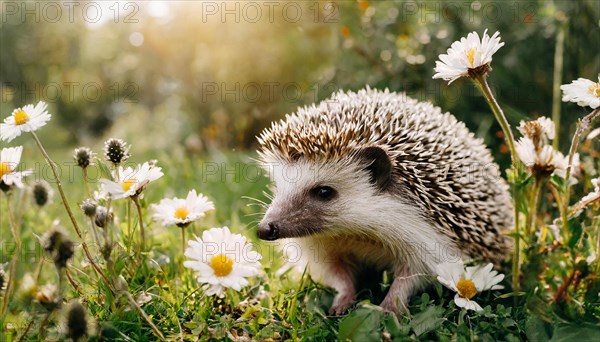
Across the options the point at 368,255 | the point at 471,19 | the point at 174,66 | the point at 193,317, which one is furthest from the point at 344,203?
the point at 174,66

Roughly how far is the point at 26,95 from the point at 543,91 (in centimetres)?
1527

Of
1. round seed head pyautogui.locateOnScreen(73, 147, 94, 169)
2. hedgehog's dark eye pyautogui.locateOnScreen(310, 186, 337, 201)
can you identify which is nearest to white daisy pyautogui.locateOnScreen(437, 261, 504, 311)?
hedgehog's dark eye pyautogui.locateOnScreen(310, 186, 337, 201)

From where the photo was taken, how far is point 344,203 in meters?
2.58

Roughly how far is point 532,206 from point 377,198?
2.21ft

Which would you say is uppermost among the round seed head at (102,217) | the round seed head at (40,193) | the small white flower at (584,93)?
the small white flower at (584,93)

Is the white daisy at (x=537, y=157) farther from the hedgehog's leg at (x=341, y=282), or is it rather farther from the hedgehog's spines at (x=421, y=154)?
the hedgehog's leg at (x=341, y=282)

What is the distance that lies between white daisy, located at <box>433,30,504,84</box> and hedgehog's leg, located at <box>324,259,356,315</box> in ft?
3.68

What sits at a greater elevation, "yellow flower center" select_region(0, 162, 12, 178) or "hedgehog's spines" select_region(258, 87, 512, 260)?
"yellow flower center" select_region(0, 162, 12, 178)

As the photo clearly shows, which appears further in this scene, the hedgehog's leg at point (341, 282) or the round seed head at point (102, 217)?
the hedgehog's leg at point (341, 282)

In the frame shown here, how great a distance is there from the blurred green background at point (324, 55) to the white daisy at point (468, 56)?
0.98 metres

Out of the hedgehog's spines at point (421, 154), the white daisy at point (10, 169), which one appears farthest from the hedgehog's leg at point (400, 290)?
the white daisy at point (10, 169)

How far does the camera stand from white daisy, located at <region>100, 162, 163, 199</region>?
2.04 m

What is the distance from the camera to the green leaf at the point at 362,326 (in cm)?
191

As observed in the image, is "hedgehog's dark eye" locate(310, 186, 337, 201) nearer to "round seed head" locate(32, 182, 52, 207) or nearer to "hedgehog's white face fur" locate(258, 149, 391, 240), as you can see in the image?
"hedgehog's white face fur" locate(258, 149, 391, 240)
